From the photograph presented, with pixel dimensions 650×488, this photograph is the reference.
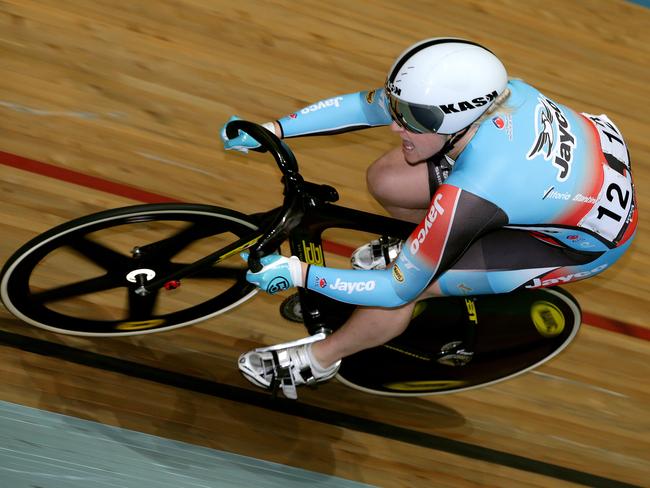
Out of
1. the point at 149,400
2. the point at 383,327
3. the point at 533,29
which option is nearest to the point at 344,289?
the point at 383,327

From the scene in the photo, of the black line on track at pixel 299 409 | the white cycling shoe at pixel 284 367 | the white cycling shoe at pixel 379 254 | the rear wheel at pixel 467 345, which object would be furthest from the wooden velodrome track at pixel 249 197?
the white cycling shoe at pixel 379 254

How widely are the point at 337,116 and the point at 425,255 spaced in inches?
26.5

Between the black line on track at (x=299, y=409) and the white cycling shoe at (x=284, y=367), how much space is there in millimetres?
173

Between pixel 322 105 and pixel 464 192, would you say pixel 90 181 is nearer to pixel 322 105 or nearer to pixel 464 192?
pixel 322 105

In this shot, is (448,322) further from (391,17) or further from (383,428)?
(391,17)

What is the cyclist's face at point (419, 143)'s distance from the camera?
2291 mm

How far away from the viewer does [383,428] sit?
10.5ft

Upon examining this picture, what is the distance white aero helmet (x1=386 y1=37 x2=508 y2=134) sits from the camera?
2145 mm

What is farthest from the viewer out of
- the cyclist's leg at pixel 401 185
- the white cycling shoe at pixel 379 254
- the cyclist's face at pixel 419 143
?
the white cycling shoe at pixel 379 254

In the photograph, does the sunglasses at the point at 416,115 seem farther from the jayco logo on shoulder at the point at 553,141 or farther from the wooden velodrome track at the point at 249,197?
the wooden velodrome track at the point at 249,197

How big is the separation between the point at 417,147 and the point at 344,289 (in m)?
0.46

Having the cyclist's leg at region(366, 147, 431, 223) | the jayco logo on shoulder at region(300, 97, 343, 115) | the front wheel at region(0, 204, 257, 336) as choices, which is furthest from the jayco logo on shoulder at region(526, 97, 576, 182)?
the front wheel at region(0, 204, 257, 336)

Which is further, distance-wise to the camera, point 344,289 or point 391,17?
point 391,17

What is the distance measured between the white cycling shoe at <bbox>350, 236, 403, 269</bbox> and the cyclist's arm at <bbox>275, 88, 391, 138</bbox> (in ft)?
1.98
